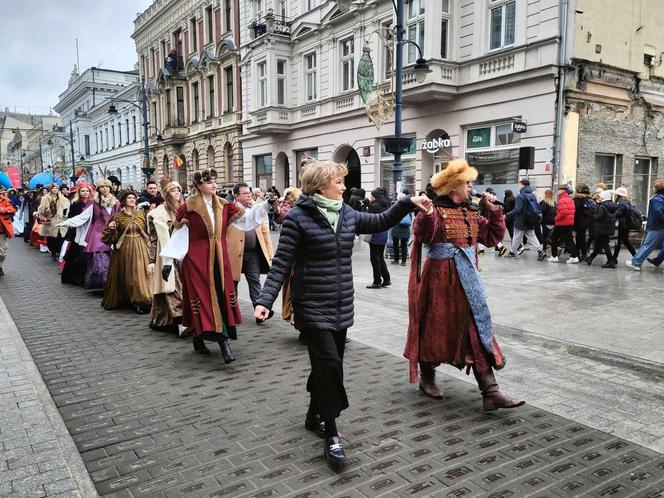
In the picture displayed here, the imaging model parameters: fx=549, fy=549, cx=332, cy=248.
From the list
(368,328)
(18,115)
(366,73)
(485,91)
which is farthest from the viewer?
(18,115)

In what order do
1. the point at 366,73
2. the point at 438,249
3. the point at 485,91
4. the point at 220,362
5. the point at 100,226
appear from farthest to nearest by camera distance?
the point at 366,73, the point at 485,91, the point at 100,226, the point at 220,362, the point at 438,249

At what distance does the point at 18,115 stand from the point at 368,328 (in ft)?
493

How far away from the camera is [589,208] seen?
40.6ft

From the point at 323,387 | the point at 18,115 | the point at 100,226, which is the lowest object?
the point at 323,387

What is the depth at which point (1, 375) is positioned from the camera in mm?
4992

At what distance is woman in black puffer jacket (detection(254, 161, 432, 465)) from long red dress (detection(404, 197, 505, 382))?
0.60 m

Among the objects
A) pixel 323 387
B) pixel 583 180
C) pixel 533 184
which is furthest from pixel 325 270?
pixel 583 180

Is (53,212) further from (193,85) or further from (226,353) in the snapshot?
(193,85)

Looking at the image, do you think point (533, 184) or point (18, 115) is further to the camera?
point (18, 115)

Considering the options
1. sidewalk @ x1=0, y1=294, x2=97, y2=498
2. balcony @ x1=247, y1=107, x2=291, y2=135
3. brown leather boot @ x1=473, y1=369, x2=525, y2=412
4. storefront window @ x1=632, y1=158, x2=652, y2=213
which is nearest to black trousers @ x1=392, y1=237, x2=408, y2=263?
brown leather boot @ x1=473, y1=369, x2=525, y2=412

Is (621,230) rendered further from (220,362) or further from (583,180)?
(220,362)

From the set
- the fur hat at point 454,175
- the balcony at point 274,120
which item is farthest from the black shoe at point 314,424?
the balcony at point 274,120

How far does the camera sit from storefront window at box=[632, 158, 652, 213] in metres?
18.3

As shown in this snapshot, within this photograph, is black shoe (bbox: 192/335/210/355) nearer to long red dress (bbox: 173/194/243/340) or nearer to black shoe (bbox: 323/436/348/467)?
long red dress (bbox: 173/194/243/340)
